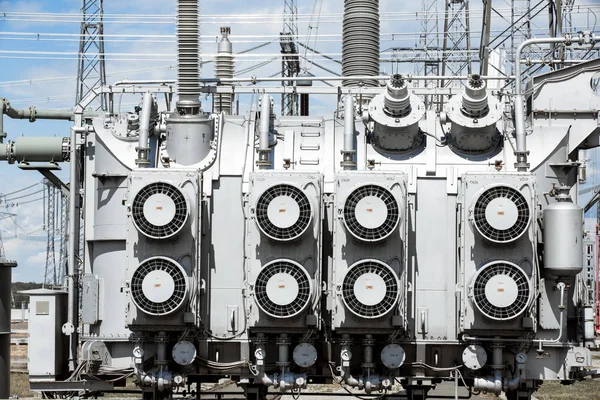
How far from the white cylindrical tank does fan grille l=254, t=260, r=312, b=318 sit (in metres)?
4.43

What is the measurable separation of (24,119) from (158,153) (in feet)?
58.6

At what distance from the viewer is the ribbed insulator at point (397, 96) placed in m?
17.8

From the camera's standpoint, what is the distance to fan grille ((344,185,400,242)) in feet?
55.6

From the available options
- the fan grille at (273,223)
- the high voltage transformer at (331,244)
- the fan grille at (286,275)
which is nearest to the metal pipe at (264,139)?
the high voltage transformer at (331,244)

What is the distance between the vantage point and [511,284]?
16.9 meters

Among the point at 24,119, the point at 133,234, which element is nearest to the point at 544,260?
the point at 133,234

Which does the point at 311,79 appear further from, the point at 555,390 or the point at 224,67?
the point at 555,390

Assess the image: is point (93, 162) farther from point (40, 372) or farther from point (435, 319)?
point (435, 319)

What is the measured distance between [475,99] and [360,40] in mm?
3537

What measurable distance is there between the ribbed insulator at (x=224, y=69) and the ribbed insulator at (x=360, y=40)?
111 inches

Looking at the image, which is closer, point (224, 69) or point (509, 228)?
point (509, 228)

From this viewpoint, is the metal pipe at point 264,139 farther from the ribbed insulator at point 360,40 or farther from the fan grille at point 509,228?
the fan grille at point 509,228


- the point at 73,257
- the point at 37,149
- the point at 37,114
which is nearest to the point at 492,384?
the point at 73,257

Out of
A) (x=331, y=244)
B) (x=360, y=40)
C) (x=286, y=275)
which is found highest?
(x=360, y=40)
